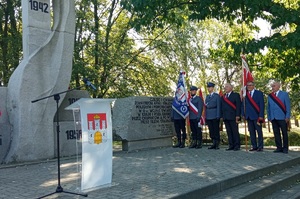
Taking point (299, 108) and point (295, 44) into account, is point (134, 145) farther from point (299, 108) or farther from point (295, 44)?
point (299, 108)

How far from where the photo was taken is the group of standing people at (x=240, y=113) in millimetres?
9523

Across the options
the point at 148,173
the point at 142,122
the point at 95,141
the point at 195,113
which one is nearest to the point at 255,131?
the point at 195,113

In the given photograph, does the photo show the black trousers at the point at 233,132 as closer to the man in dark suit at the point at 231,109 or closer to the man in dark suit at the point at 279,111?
the man in dark suit at the point at 231,109

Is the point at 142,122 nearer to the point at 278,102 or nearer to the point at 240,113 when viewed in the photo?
the point at 240,113

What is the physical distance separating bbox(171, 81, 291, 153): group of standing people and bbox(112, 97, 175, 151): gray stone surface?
66 cm

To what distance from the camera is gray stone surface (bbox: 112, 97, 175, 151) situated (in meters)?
10.6

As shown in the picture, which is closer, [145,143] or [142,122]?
[142,122]

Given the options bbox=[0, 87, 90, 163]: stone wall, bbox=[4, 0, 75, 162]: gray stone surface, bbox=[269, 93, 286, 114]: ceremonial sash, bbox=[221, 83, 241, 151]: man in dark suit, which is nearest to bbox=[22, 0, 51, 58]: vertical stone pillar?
bbox=[4, 0, 75, 162]: gray stone surface

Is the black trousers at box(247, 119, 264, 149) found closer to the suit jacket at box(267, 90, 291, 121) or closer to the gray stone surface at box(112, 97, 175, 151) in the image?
the suit jacket at box(267, 90, 291, 121)

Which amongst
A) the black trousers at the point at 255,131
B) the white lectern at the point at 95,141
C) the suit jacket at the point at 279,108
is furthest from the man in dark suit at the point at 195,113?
the white lectern at the point at 95,141

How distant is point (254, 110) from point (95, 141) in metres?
5.77

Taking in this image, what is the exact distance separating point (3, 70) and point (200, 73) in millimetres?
13956

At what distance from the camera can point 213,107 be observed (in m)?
10.4

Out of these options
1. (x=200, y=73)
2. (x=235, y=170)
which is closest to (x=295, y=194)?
(x=235, y=170)
